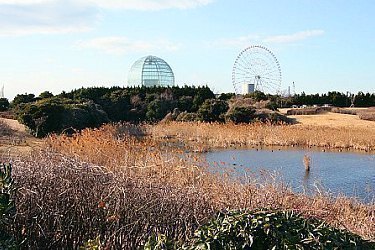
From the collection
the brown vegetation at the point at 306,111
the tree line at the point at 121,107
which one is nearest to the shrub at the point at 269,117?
the tree line at the point at 121,107

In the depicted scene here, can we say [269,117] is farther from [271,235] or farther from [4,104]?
[271,235]

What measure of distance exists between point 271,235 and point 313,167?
12745 mm

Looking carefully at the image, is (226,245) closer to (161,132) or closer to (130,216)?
(130,216)

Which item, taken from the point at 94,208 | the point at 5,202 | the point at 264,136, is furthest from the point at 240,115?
the point at 5,202

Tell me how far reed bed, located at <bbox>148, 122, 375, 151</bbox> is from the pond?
1727 millimetres

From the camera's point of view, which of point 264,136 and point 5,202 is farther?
point 264,136

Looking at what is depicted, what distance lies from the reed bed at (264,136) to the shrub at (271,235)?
17444mm

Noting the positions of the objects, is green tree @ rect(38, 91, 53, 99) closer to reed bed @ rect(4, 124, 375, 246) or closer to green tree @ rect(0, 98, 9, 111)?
green tree @ rect(0, 98, 9, 111)

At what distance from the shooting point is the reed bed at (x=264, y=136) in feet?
71.4

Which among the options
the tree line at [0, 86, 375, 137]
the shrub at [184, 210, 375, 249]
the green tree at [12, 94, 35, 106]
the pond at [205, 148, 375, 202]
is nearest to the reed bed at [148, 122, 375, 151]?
the pond at [205, 148, 375, 202]

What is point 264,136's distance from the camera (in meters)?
22.9

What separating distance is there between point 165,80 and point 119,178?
5213cm

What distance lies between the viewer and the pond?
11516 millimetres

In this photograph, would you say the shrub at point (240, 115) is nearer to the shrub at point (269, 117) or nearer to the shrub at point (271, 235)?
the shrub at point (269, 117)
